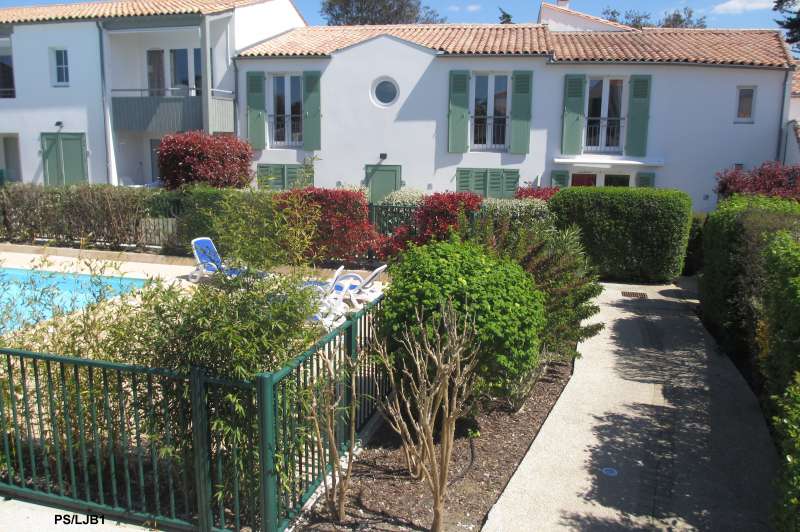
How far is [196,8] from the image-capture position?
22.3 meters

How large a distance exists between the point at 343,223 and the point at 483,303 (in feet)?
29.5

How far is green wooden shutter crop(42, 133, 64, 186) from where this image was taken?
964 inches

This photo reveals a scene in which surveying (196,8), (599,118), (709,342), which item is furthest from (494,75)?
(709,342)

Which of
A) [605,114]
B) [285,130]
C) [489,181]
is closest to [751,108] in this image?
[605,114]

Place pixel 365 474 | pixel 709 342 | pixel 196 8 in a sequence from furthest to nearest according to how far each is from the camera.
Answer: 1. pixel 196 8
2. pixel 709 342
3. pixel 365 474

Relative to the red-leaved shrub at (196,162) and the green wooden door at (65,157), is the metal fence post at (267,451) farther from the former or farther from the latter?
the green wooden door at (65,157)

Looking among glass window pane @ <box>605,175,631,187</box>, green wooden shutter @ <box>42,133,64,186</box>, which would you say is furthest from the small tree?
green wooden shutter @ <box>42,133,64,186</box>

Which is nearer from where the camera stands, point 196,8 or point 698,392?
point 698,392

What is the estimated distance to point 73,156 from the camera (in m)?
24.3

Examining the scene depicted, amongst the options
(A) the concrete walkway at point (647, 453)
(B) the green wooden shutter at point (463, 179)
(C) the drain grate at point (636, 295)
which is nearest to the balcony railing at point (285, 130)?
(B) the green wooden shutter at point (463, 179)

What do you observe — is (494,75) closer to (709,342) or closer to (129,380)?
(709,342)

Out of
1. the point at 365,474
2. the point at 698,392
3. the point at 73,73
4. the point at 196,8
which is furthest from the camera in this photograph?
the point at 73,73

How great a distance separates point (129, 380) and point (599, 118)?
19039 millimetres

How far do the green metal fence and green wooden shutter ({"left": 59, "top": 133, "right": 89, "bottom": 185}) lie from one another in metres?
20.9
